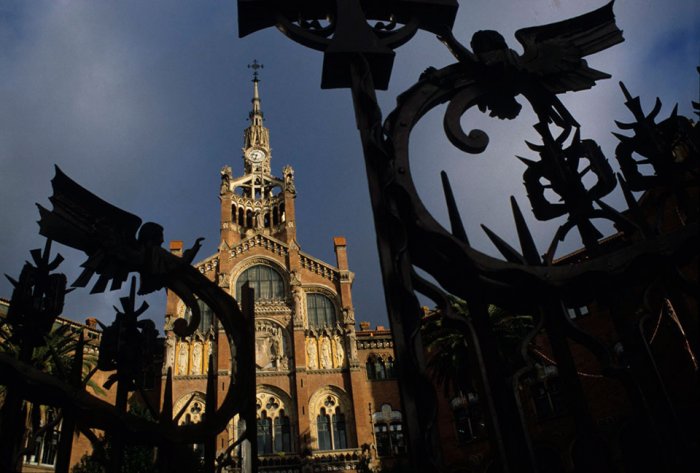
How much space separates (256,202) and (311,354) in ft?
57.2

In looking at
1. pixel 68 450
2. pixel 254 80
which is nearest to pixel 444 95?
pixel 68 450

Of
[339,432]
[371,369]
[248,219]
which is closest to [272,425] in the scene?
[339,432]

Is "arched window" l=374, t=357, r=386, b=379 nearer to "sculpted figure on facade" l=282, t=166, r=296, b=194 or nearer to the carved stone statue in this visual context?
Result: the carved stone statue

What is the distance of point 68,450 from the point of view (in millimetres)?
2512

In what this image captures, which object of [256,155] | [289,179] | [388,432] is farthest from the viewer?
[256,155]

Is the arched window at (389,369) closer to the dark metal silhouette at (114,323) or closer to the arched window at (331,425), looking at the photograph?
the arched window at (331,425)

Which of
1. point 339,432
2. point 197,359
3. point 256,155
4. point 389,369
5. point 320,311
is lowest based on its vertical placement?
point 339,432

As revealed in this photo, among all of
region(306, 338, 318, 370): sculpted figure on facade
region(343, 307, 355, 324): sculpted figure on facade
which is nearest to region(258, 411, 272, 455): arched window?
region(306, 338, 318, 370): sculpted figure on facade

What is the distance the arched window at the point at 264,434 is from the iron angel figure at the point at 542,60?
32.6 meters

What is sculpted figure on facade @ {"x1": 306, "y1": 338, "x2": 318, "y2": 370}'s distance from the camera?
116 feet

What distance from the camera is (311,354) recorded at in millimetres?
35906

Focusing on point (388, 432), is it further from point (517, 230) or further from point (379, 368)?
point (517, 230)

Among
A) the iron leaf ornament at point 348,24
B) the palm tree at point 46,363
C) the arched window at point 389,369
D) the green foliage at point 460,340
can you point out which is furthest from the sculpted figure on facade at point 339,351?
the iron leaf ornament at point 348,24

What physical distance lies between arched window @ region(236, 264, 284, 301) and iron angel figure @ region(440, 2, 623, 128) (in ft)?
118
